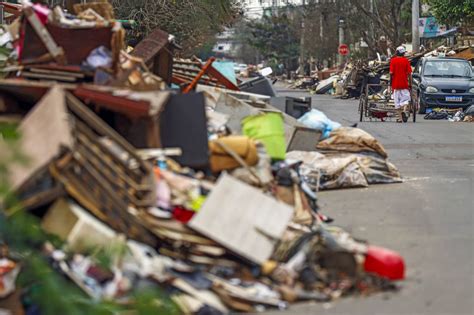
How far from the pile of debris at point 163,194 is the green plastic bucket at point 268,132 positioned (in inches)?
0.9

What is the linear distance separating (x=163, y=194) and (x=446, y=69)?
24912 mm

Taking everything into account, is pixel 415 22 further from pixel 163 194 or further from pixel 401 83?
pixel 163 194

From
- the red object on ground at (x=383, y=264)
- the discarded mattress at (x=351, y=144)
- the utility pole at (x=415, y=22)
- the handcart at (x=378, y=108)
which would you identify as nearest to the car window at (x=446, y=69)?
the handcart at (x=378, y=108)

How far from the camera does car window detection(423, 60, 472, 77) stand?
102 ft

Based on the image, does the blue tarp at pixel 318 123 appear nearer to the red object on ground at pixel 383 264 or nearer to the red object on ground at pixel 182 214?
the red object on ground at pixel 182 214

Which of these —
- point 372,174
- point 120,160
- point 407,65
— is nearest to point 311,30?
point 407,65

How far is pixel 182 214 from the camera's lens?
303 inches

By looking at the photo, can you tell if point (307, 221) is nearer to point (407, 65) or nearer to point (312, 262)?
point (312, 262)

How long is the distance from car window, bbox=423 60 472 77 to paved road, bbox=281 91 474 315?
13.1m

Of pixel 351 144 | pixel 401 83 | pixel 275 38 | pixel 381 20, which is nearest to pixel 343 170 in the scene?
pixel 351 144

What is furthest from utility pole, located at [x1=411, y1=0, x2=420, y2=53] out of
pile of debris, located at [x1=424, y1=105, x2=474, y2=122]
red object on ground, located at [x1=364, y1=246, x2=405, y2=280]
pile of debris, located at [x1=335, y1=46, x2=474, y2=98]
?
red object on ground, located at [x1=364, y1=246, x2=405, y2=280]

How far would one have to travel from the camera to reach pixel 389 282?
719 centimetres

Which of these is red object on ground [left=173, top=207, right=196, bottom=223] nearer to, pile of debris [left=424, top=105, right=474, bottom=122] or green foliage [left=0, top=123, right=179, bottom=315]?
green foliage [left=0, top=123, right=179, bottom=315]

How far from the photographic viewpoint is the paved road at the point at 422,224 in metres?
6.76
